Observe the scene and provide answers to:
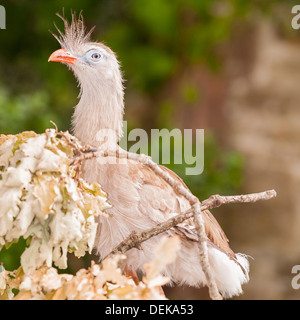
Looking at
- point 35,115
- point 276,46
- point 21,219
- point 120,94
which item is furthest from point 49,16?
point 21,219

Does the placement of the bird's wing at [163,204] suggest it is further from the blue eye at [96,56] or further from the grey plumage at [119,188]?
the blue eye at [96,56]

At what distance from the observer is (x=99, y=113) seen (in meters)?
0.94

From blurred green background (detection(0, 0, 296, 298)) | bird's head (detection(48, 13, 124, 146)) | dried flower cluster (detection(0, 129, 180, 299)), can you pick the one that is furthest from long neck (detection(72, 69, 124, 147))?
blurred green background (detection(0, 0, 296, 298))

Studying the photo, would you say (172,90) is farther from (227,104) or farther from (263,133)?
(263,133)

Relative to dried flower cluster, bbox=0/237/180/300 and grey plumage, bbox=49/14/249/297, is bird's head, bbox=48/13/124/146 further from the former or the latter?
dried flower cluster, bbox=0/237/180/300

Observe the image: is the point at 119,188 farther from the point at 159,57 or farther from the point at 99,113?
the point at 159,57

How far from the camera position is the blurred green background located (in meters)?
2.58

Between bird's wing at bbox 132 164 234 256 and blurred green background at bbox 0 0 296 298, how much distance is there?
56.0 inches

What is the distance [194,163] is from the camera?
2334 millimetres

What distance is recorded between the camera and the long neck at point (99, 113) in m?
0.93

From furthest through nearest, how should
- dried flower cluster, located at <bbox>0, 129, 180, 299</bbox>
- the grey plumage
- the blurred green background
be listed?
the blurred green background
the grey plumage
dried flower cluster, located at <bbox>0, 129, 180, 299</bbox>

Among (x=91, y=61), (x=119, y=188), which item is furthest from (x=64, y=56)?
(x=119, y=188)

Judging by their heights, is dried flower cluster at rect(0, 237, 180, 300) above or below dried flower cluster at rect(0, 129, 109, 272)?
below
